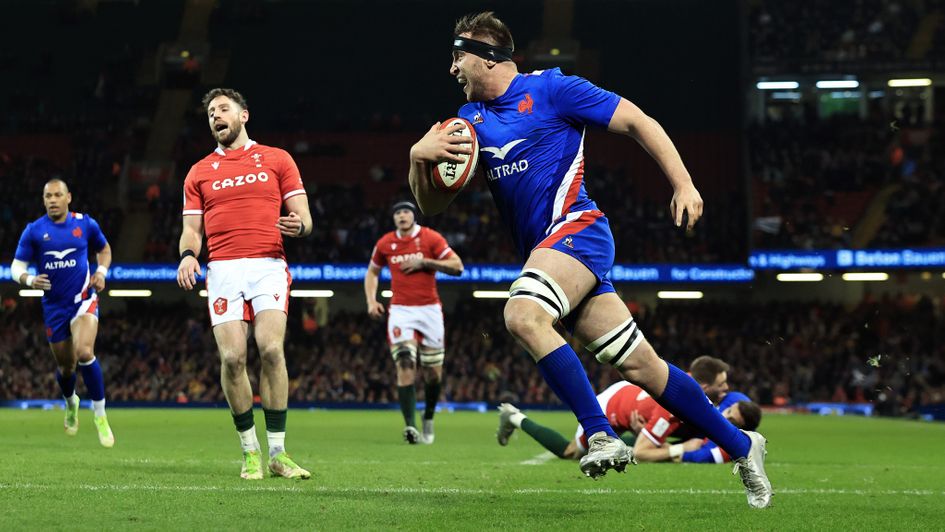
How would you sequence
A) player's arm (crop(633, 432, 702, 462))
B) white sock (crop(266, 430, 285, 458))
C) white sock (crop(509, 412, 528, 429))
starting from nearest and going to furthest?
1. white sock (crop(266, 430, 285, 458))
2. player's arm (crop(633, 432, 702, 462))
3. white sock (crop(509, 412, 528, 429))

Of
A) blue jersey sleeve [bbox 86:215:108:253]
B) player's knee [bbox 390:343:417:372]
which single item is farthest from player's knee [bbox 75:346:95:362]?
player's knee [bbox 390:343:417:372]

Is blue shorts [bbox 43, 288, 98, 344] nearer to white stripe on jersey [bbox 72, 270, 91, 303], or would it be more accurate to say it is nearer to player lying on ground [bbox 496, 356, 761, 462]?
white stripe on jersey [bbox 72, 270, 91, 303]

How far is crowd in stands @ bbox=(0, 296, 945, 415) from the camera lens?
28688 millimetres

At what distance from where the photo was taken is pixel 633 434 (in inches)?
384

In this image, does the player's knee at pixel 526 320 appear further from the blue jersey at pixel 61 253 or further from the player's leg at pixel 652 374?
the blue jersey at pixel 61 253

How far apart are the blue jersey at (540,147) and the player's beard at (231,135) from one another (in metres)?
2.46

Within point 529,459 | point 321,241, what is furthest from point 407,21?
point 529,459

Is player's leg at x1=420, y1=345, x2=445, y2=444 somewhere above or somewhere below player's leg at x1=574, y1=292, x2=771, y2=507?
below

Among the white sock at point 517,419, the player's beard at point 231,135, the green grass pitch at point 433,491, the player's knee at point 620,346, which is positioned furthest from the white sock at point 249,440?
the white sock at point 517,419

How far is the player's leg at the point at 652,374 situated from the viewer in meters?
5.63

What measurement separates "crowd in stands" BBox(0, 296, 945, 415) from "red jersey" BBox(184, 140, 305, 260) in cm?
2008

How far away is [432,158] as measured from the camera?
17.6 feet

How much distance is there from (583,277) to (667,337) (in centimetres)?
2712

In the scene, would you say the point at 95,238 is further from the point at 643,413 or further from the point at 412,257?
the point at 643,413
